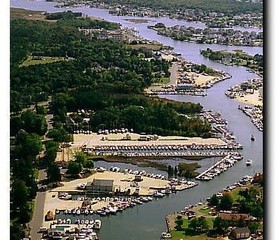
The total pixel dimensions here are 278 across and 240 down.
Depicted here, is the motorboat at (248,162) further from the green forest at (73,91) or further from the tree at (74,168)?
the tree at (74,168)

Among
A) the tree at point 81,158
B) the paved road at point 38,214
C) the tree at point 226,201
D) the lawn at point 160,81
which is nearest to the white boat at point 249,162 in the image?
the tree at point 226,201

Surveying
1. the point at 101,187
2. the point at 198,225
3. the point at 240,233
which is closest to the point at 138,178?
the point at 101,187

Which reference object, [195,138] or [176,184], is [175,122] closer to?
[195,138]

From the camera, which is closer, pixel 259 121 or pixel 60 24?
pixel 259 121

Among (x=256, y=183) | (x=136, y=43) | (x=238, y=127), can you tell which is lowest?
(x=256, y=183)

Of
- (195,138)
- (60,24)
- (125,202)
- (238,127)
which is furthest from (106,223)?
(60,24)

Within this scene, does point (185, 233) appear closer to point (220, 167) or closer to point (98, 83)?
point (220, 167)

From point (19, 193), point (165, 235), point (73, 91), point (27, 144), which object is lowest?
point (165, 235)

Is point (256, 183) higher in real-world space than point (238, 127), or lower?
lower
